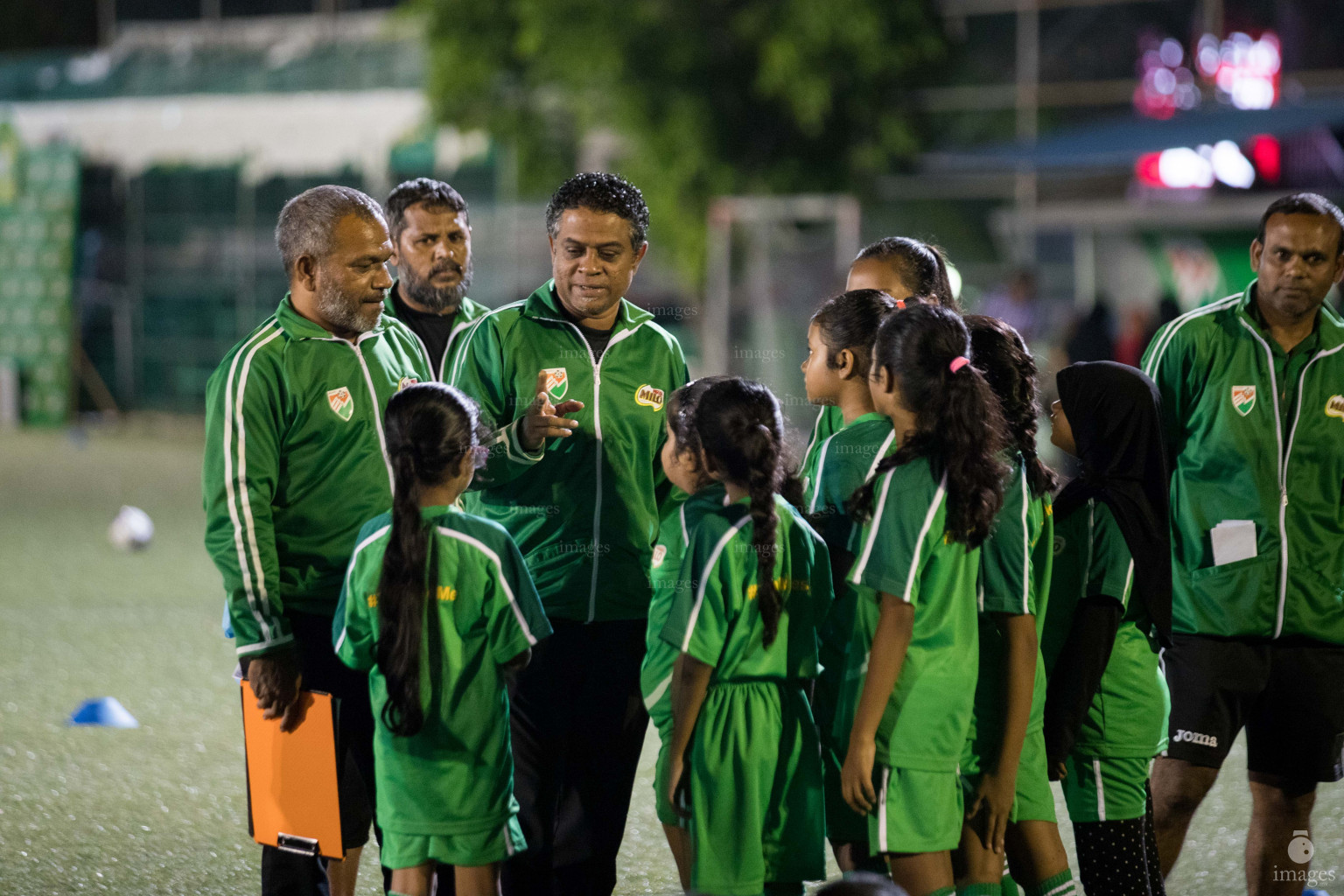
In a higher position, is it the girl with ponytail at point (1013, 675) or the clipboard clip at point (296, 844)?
the girl with ponytail at point (1013, 675)

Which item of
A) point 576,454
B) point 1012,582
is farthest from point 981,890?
point 576,454

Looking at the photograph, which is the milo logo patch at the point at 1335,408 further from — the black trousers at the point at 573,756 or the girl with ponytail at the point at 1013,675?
the black trousers at the point at 573,756

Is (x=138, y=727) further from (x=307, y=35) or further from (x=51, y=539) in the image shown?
(x=307, y=35)

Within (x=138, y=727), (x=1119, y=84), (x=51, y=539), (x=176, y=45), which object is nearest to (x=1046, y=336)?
(x=1119, y=84)

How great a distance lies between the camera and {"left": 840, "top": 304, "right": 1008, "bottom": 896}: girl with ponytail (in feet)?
10.9

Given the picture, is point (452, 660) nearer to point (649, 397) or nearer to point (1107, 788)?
point (649, 397)

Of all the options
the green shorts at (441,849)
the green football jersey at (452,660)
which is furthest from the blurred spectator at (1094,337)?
the green shorts at (441,849)

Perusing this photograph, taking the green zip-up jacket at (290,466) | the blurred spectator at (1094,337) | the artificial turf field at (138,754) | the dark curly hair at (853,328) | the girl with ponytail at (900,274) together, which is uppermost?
the blurred spectator at (1094,337)

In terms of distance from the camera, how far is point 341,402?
3.73 metres

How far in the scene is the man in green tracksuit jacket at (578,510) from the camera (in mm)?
3957

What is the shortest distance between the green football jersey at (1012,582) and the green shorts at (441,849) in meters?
1.16

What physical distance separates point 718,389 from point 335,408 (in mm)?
979

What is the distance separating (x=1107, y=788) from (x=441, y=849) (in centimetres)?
165

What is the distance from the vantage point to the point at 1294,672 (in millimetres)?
4246
